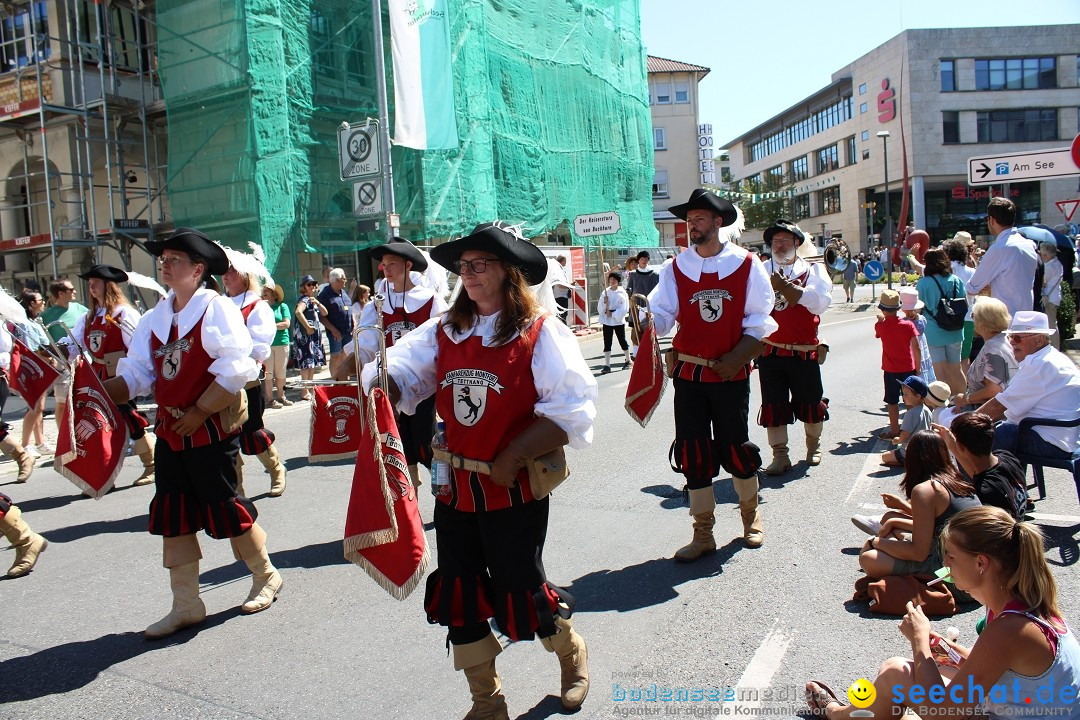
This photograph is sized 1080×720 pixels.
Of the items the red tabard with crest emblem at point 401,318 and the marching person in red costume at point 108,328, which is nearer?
the red tabard with crest emblem at point 401,318

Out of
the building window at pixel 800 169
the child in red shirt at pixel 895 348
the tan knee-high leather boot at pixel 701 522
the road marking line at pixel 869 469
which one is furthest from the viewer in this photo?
the building window at pixel 800 169

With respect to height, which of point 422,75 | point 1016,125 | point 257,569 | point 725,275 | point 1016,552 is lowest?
point 257,569

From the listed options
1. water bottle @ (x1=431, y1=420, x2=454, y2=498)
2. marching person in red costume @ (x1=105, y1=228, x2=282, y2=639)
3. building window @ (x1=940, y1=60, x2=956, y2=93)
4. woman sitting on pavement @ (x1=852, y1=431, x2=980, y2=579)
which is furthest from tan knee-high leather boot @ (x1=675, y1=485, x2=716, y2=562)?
building window @ (x1=940, y1=60, x2=956, y2=93)

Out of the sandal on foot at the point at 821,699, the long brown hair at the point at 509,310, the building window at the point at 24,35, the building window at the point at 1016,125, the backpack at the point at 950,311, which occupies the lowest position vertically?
the sandal on foot at the point at 821,699

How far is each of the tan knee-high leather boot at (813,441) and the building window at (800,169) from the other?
67788 millimetres

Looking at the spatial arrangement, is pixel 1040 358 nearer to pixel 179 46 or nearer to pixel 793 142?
pixel 179 46

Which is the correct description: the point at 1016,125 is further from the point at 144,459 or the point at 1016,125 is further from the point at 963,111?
the point at 144,459

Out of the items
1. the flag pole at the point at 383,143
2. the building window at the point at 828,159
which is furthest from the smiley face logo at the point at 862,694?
the building window at the point at 828,159

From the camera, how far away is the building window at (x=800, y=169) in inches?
2815

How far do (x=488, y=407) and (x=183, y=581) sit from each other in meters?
2.29

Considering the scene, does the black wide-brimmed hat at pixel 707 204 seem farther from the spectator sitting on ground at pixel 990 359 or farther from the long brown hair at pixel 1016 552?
the long brown hair at pixel 1016 552

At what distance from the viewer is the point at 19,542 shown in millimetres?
5215

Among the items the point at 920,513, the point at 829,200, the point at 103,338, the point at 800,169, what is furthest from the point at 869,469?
the point at 800,169

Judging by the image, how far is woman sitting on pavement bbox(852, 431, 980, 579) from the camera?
161 inches
